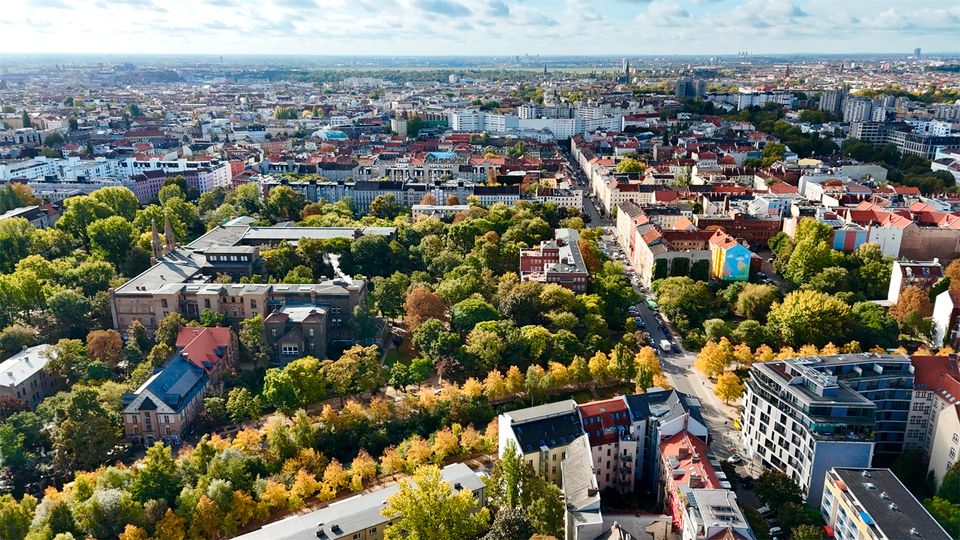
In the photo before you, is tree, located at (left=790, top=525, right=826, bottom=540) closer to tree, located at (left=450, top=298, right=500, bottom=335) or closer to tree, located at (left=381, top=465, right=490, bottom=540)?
tree, located at (left=381, top=465, right=490, bottom=540)

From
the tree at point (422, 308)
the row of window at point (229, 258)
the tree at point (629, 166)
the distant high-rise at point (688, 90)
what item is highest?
the distant high-rise at point (688, 90)

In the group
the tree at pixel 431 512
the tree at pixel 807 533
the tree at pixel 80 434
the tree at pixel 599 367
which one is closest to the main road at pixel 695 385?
the tree at pixel 599 367

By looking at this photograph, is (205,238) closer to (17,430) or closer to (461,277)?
(461,277)

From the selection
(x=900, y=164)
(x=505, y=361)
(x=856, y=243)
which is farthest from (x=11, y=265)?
(x=900, y=164)

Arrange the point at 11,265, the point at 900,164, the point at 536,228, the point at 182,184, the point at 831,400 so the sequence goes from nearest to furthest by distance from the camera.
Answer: the point at 831,400 → the point at 11,265 → the point at 536,228 → the point at 182,184 → the point at 900,164

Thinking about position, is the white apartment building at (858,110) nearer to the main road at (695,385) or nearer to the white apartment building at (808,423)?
the main road at (695,385)

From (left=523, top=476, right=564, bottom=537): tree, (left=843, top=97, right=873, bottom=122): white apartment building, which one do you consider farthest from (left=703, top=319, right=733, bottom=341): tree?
(left=843, top=97, right=873, bottom=122): white apartment building
